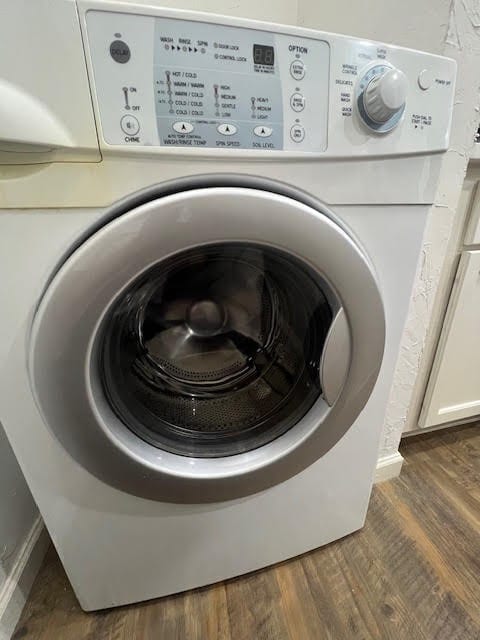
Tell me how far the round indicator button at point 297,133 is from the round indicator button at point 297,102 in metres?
0.02

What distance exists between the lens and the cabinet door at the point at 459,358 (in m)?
0.76

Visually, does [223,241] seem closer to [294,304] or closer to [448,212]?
[294,304]

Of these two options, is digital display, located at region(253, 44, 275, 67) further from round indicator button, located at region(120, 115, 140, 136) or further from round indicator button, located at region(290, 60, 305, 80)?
round indicator button, located at region(120, 115, 140, 136)

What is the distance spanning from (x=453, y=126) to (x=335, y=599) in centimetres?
91

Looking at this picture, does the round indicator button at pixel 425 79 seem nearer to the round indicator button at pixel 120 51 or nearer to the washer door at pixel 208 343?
the washer door at pixel 208 343

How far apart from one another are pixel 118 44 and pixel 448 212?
0.62 m

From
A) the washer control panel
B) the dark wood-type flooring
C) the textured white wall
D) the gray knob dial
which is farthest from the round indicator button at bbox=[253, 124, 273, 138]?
the dark wood-type flooring

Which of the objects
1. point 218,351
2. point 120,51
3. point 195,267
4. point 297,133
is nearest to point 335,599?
point 218,351

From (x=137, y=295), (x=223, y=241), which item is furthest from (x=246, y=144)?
(x=137, y=295)

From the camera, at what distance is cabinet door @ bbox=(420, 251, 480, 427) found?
76 centimetres

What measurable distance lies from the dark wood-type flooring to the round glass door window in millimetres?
374

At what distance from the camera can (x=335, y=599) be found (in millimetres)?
648

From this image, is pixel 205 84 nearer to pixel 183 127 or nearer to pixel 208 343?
pixel 183 127

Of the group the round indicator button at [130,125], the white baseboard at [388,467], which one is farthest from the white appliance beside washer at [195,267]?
the white baseboard at [388,467]
